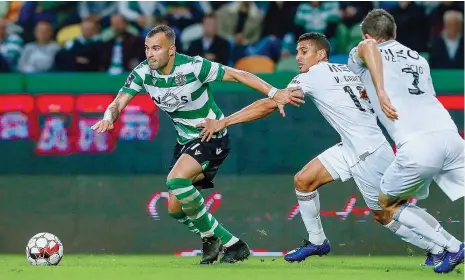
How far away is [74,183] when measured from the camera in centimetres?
1256

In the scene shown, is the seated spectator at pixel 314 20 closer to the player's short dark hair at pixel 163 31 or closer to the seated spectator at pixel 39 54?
the seated spectator at pixel 39 54

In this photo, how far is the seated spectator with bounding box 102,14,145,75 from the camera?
13781mm

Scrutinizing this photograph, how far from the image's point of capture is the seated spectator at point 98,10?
47.2ft

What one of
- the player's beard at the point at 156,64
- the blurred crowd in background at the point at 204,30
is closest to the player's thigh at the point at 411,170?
the player's beard at the point at 156,64

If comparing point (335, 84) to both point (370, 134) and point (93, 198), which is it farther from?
point (93, 198)

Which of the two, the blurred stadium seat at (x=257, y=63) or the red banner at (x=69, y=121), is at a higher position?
the blurred stadium seat at (x=257, y=63)

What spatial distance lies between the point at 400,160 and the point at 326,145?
3.61m

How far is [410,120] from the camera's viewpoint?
877 centimetres

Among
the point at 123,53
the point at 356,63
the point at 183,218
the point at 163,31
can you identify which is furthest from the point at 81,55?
the point at 356,63

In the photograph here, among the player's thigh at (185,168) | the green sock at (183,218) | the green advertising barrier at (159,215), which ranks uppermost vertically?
the player's thigh at (185,168)

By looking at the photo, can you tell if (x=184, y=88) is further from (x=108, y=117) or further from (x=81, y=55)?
(x=81, y=55)

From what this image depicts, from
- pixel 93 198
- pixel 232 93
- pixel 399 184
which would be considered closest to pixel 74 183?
pixel 93 198

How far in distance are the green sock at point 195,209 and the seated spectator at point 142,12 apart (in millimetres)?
4516

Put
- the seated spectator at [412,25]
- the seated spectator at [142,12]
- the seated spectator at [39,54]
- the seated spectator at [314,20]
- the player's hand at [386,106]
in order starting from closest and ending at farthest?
the player's hand at [386,106] → the seated spectator at [412,25] → the seated spectator at [39,54] → the seated spectator at [314,20] → the seated spectator at [142,12]
